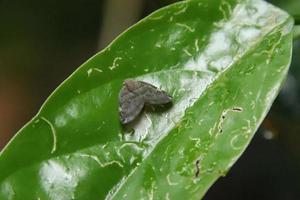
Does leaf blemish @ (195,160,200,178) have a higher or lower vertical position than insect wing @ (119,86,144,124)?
lower

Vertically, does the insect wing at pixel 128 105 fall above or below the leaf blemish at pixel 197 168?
above

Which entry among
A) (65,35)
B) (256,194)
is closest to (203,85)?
(256,194)

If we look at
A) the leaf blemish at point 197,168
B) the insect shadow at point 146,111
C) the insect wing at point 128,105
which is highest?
the insect wing at point 128,105

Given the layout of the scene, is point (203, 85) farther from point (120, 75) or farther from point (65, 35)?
point (65, 35)

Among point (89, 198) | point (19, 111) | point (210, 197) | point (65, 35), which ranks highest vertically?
point (89, 198)

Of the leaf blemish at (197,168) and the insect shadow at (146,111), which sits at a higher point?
the insect shadow at (146,111)

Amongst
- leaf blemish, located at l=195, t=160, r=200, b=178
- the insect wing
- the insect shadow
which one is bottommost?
leaf blemish, located at l=195, t=160, r=200, b=178
